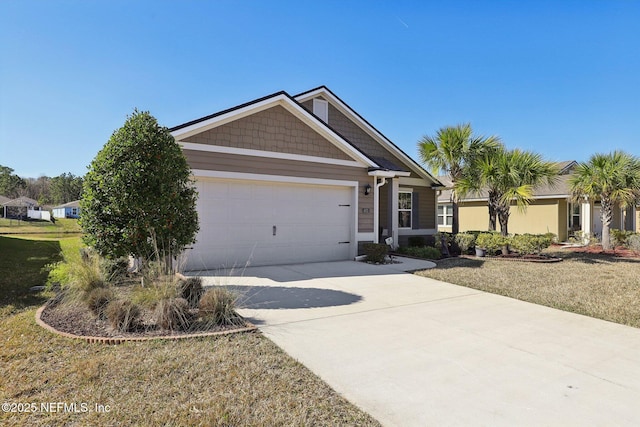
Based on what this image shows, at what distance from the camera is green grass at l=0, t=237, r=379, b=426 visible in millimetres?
2738

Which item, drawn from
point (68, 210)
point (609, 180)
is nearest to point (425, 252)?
point (609, 180)

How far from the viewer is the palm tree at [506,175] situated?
43.3 ft

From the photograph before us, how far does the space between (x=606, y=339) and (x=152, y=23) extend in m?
12.1

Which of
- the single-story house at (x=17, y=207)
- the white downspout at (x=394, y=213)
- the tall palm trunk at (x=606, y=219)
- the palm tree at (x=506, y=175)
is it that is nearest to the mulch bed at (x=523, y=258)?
the palm tree at (x=506, y=175)

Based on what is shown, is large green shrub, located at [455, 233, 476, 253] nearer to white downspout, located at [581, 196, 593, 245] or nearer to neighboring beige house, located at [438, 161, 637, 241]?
neighboring beige house, located at [438, 161, 637, 241]

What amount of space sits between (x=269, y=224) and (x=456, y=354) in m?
6.95

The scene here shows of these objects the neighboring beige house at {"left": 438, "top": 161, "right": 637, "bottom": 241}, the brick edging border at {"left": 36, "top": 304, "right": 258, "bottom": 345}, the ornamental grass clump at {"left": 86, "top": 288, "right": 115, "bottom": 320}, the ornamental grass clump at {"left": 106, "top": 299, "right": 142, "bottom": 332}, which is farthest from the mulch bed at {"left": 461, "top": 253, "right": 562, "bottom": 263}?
the ornamental grass clump at {"left": 86, "top": 288, "right": 115, "bottom": 320}

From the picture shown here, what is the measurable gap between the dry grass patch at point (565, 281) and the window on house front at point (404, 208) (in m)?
3.34

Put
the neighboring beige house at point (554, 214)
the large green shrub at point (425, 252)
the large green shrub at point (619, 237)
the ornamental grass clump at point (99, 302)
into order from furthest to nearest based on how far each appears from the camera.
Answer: the neighboring beige house at point (554, 214)
the large green shrub at point (619, 237)
the large green shrub at point (425, 252)
the ornamental grass clump at point (99, 302)

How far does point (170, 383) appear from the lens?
3242 mm

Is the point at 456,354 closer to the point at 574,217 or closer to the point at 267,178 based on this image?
the point at 267,178

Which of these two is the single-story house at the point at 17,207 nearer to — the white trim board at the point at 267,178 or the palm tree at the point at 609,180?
the white trim board at the point at 267,178

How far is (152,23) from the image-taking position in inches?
383

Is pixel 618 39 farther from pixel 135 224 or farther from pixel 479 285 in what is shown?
pixel 135 224
